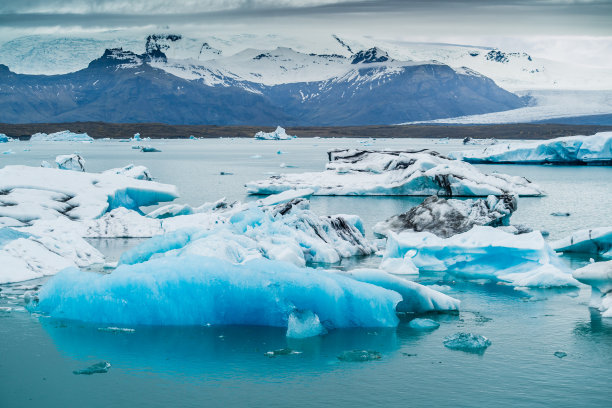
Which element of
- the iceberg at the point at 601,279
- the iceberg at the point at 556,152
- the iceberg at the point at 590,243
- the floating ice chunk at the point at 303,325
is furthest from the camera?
the iceberg at the point at 556,152

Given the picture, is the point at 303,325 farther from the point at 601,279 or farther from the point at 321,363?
the point at 601,279

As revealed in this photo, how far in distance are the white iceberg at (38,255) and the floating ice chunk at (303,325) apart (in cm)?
406

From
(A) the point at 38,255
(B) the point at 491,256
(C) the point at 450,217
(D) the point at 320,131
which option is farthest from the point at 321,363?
(D) the point at 320,131

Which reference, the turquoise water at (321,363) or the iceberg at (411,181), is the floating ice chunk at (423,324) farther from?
the iceberg at (411,181)

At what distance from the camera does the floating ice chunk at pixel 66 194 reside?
44.6 ft

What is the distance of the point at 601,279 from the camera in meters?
7.16

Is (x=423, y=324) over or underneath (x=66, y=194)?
underneath

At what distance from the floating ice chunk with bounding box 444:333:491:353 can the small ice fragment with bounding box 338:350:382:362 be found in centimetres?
70

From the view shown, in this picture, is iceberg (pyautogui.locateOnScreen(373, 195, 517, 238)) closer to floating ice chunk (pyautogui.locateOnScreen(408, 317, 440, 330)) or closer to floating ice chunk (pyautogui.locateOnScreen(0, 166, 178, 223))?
floating ice chunk (pyautogui.locateOnScreen(408, 317, 440, 330))

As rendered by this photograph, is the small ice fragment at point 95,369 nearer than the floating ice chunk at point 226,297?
Yes

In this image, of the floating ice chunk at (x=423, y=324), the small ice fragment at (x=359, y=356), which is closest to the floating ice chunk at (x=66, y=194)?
the floating ice chunk at (x=423, y=324)

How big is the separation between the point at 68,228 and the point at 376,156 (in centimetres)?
1340

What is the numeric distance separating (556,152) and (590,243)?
24411 millimetres

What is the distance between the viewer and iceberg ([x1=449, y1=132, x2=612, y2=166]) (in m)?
33.4
